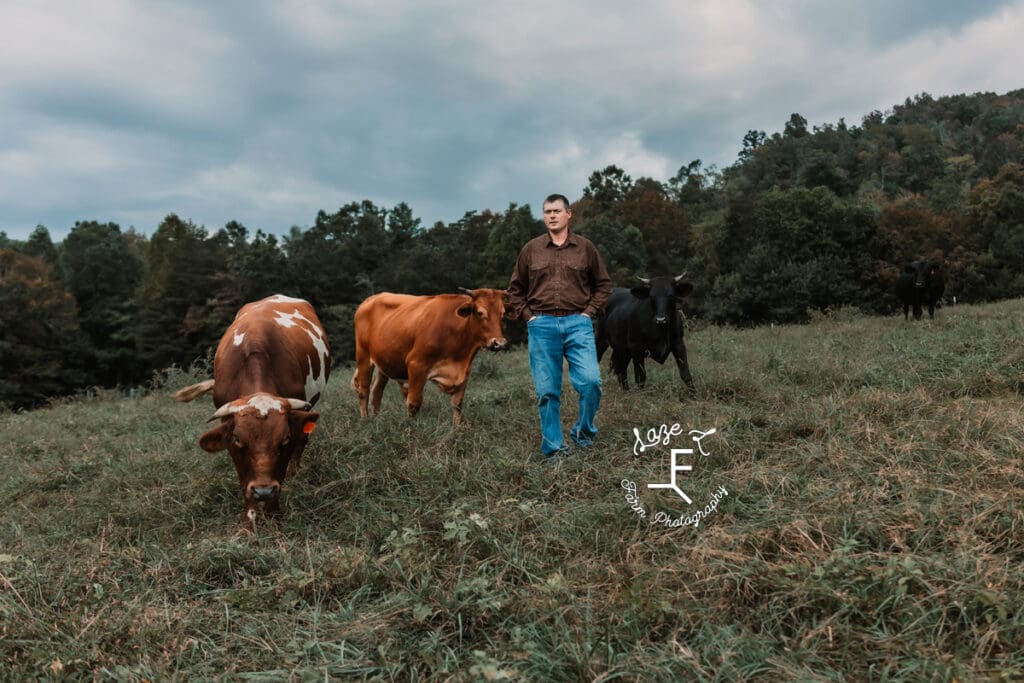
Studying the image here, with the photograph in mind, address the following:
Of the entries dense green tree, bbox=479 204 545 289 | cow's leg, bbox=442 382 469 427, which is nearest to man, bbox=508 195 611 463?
cow's leg, bbox=442 382 469 427

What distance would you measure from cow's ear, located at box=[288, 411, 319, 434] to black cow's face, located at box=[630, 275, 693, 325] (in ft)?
15.0

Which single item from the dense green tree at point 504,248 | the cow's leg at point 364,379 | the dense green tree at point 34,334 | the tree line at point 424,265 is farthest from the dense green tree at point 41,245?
the cow's leg at point 364,379

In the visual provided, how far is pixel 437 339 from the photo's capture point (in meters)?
7.35

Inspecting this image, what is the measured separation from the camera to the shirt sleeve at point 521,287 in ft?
19.2

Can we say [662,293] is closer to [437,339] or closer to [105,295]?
[437,339]

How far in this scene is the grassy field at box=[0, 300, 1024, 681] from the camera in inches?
108

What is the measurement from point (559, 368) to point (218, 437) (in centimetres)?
273

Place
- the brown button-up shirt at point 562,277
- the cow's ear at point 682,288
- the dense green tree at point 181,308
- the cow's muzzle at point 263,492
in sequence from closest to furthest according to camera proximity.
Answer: the cow's muzzle at point 263,492 < the brown button-up shirt at point 562,277 < the cow's ear at point 682,288 < the dense green tree at point 181,308

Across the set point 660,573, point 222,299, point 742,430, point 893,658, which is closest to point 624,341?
point 742,430

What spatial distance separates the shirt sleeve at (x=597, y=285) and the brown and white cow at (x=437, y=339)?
Answer: 53.4 inches

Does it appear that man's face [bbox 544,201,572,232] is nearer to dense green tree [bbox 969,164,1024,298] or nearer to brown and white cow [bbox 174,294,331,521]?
brown and white cow [bbox 174,294,331,521]

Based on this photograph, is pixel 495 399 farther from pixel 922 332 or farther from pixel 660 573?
pixel 922 332

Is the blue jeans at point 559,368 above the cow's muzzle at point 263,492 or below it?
above

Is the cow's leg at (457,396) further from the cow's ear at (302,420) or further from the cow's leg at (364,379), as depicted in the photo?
the cow's ear at (302,420)
